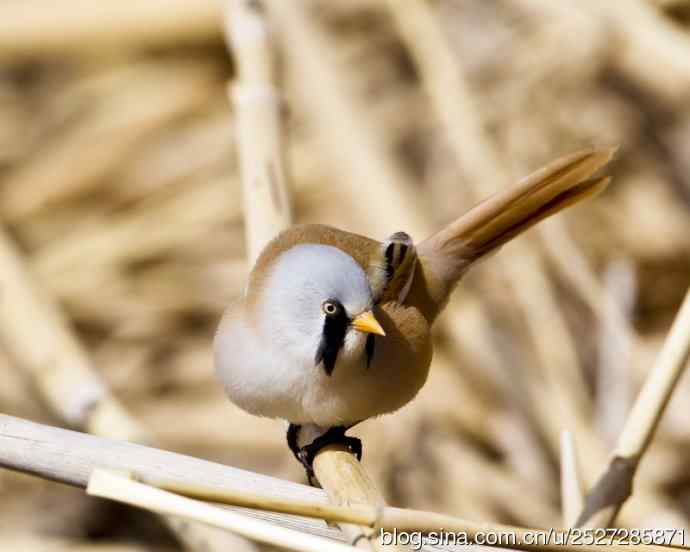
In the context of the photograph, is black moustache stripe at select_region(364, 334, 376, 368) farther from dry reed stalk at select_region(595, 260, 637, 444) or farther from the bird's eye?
dry reed stalk at select_region(595, 260, 637, 444)

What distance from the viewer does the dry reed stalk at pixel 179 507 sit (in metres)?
1.06

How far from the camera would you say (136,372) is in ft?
11.3

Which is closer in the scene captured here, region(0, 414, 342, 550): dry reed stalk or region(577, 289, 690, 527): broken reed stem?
region(0, 414, 342, 550): dry reed stalk

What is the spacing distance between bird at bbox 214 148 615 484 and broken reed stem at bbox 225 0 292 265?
12cm

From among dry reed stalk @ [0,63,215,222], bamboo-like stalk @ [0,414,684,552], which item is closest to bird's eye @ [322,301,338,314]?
bamboo-like stalk @ [0,414,684,552]

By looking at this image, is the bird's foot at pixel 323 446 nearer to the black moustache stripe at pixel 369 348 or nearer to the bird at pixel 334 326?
the bird at pixel 334 326

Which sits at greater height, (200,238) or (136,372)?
(200,238)

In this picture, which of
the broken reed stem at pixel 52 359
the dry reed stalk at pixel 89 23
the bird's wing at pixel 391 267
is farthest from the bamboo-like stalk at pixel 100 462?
the dry reed stalk at pixel 89 23

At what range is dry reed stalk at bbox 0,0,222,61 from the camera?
301 cm

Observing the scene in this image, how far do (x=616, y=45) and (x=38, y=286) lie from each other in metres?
1.52

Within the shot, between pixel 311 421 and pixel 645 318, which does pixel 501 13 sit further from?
pixel 311 421

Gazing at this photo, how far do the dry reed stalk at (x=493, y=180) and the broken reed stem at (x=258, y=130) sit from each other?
0.79 metres

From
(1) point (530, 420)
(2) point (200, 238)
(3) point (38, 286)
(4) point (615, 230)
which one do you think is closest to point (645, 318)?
(4) point (615, 230)

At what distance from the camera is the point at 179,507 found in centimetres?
106
